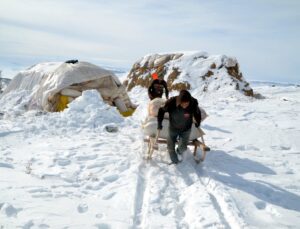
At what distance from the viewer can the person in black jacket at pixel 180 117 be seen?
5.86 metres

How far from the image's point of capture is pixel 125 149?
7.35 metres

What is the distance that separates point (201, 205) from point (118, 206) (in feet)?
3.76

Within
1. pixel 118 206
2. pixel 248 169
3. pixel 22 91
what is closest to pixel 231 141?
pixel 248 169

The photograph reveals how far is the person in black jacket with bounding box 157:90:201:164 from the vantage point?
5858 mm

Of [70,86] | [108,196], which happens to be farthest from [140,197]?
[70,86]

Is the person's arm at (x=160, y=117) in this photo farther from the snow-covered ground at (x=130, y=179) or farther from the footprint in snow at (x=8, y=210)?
the footprint in snow at (x=8, y=210)

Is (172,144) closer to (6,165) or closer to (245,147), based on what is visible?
(245,147)

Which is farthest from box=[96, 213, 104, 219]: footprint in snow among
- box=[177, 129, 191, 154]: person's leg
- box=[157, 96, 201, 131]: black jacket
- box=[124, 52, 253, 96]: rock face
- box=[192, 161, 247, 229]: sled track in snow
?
box=[124, 52, 253, 96]: rock face

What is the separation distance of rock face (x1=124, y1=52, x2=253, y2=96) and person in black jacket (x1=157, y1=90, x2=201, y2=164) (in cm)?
1709

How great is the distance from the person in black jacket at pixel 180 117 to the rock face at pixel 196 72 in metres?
17.1

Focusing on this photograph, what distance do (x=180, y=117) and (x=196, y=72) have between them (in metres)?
19.5

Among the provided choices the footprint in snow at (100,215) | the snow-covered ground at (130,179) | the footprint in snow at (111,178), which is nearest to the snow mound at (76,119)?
the snow-covered ground at (130,179)

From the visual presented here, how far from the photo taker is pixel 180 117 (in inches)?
241

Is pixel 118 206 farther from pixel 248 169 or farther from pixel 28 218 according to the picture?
pixel 248 169
